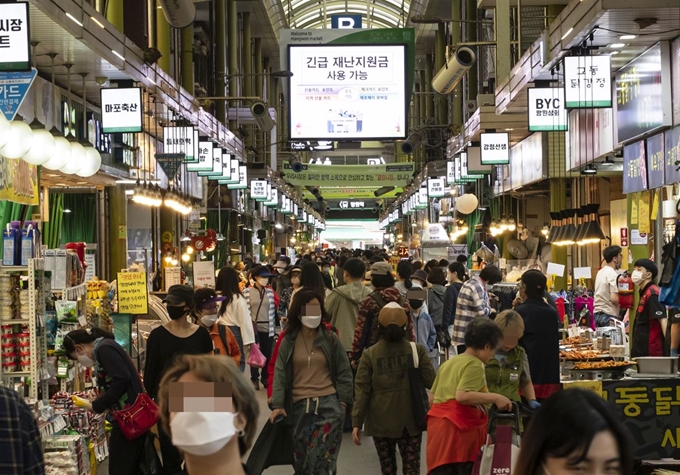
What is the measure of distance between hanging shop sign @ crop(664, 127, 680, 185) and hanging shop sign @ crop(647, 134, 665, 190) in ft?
0.47

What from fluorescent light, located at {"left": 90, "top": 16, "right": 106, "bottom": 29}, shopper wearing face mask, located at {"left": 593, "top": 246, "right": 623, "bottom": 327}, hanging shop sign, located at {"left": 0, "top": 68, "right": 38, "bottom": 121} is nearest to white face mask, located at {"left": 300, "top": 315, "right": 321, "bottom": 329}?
hanging shop sign, located at {"left": 0, "top": 68, "right": 38, "bottom": 121}

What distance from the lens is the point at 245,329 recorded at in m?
10.6

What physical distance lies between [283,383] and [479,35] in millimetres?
21536

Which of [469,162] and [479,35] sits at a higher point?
[479,35]

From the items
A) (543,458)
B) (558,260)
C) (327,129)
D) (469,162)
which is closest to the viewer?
(543,458)

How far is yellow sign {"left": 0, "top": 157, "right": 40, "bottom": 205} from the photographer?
9.34 m

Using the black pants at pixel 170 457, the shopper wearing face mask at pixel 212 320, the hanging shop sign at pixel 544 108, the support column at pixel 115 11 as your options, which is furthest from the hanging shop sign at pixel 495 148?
the black pants at pixel 170 457

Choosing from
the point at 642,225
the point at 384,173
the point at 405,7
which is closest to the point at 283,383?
the point at 642,225

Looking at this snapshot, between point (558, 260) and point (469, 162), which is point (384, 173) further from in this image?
point (558, 260)

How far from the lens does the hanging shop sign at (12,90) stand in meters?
8.52

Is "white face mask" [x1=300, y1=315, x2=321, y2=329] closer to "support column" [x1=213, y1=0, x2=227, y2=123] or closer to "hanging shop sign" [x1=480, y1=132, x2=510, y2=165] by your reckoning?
"hanging shop sign" [x1=480, y1=132, x2=510, y2=165]

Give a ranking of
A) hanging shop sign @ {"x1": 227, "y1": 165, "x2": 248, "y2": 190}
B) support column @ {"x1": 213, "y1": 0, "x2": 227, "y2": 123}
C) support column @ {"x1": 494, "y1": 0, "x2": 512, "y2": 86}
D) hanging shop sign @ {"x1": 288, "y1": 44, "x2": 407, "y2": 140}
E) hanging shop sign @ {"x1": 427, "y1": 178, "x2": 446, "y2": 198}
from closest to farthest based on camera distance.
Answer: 1. support column @ {"x1": 494, "y1": 0, "x2": 512, "y2": 86}
2. hanging shop sign @ {"x1": 288, "y1": 44, "x2": 407, "y2": 140}
3. hanging shop sign @ {"x1": 227, "y1": 165, "x2": 248, "y2": 190}
4. support column @ {"x1": 213, "y1": 0, "x2": 227, "y2": 123}
5. hanging shop sign @ {"x1": 427, "y1": 178, "x2": 446, "y2": 198}

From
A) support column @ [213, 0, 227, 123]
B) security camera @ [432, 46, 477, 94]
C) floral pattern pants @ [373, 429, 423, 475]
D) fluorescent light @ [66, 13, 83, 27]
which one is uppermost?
support column @ [213, 0, 227, 123]

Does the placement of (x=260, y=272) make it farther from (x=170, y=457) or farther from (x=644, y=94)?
(x=170, y=457)
